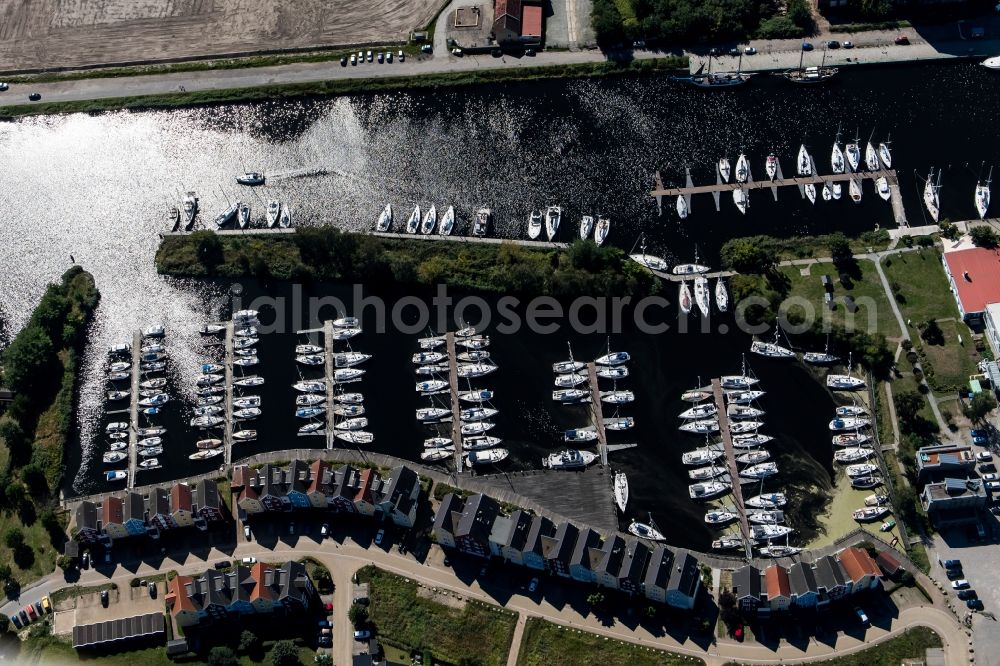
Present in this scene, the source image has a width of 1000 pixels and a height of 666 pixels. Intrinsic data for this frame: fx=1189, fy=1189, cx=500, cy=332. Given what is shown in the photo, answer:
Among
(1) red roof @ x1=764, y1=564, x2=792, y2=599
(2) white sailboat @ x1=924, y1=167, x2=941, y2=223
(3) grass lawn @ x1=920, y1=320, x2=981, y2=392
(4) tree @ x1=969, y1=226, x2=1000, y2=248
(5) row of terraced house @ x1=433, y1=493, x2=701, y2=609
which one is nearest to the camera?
(1) red roof @ x1=764, y1=564, x2=792, y2=599

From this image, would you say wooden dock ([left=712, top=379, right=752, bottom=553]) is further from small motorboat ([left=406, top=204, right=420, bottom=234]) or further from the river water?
small motorboat ([left=406, top=204, right=420, bottom=234])

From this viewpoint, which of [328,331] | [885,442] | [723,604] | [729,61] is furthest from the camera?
[729,61]

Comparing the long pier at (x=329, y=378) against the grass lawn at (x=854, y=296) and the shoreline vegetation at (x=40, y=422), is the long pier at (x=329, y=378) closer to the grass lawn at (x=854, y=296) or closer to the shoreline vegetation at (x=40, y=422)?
the shoreline vegetation at (x=40, y=422)

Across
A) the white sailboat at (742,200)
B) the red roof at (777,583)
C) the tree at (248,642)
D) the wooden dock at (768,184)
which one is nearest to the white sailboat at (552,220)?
the wooden dock at (768,184)

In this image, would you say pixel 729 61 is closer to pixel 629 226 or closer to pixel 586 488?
pixel 629 226

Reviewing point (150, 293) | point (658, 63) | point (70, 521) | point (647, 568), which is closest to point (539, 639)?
point (647, 568)

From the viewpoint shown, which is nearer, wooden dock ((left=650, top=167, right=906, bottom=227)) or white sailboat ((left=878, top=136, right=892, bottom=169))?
wooden dock ((left=650, top=167, right=906, bottom=227))

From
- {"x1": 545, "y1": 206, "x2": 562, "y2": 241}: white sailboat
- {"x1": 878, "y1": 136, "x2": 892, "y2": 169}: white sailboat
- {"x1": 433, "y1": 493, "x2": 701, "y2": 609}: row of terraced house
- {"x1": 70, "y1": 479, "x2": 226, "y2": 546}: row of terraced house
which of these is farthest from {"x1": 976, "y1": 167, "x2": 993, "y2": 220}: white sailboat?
{"x1": 70, "y1": 479, "x2": 226, "y2": 546}: row of terraced house
